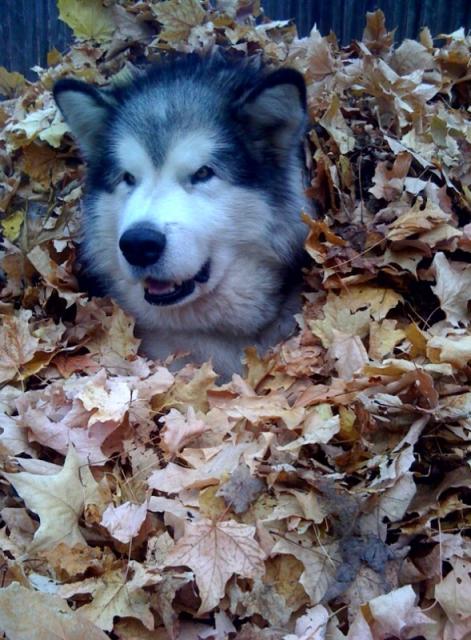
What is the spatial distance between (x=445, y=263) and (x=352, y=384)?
736 mm

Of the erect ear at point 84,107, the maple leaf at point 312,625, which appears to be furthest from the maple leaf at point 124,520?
the erect ear at point 84,107

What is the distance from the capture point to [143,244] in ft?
8.64

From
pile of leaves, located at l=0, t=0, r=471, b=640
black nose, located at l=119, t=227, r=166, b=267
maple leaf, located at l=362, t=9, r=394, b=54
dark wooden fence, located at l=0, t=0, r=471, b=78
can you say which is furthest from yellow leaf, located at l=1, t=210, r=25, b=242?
dark wooden fence, located at l=0, t=0, r=471, b=78

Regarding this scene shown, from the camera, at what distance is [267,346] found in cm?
316

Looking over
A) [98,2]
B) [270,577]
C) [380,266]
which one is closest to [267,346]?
[380,266]

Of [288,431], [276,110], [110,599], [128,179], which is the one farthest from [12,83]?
[110,599]

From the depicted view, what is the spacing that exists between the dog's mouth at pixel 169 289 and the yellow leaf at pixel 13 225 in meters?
1.01

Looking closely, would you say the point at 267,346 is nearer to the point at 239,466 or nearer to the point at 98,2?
the point at 239,466

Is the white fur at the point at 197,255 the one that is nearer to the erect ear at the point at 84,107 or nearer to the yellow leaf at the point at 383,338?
the erect ear at the point at 84,107

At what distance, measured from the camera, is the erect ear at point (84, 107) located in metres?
3.12

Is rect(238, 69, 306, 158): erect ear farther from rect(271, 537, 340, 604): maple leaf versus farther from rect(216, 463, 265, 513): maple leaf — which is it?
rect(271, 537, 340, 604): maple leaf

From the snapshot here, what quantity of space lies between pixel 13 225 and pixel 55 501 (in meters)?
1.99

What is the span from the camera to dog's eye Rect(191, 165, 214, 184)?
2.86 meters

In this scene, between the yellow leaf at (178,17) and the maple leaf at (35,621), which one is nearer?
the maple leaf at (35,621)
